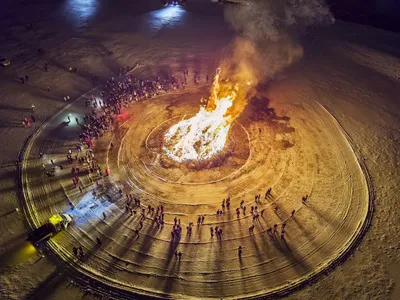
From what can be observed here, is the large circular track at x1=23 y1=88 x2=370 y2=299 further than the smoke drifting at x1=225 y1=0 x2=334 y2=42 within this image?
No

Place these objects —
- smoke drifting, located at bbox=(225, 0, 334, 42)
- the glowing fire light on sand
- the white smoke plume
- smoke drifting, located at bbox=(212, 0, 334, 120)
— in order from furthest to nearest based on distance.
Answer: smoke drifting, located at bbox=(225, 0, 334, 42), the white smoke plume, smoke drifting, located at bbox=(212, 0, 334, 120), the glowing fire light on sand

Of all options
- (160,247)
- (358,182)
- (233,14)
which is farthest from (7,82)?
(358,182)

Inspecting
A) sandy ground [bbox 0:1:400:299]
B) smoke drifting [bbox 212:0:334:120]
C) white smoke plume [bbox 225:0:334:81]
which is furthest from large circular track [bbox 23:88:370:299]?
white smoke plume [bbox 225:0:334:81]

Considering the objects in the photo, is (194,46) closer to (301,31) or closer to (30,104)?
(301,31)

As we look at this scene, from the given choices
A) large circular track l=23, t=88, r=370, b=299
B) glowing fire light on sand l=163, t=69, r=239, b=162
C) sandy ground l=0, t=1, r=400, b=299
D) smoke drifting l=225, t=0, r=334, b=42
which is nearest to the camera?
sandy ground l=0, t=1, r=400, b=299

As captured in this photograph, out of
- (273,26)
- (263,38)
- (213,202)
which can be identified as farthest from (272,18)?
(213,202)

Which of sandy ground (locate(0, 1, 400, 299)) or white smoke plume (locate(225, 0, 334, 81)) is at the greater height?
white smoke plume (locate(225, 0, 334, 81))

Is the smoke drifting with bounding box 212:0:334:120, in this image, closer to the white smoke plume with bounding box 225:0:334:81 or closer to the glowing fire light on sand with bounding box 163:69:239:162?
the white smoke plume with bounding box 225:0:334:81
